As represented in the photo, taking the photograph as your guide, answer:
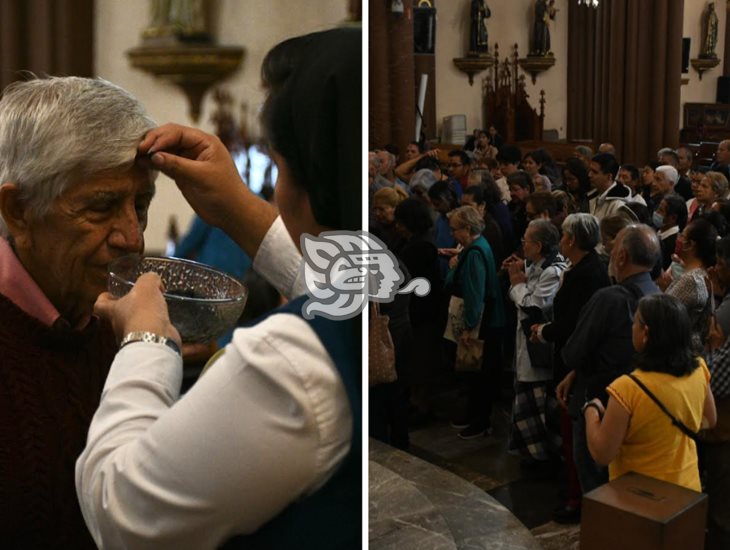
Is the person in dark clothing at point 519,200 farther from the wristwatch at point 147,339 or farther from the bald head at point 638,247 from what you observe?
the wristwatch at point 147,339

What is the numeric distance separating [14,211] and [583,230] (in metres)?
3.01

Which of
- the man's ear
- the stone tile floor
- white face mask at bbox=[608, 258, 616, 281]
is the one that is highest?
the man's ear

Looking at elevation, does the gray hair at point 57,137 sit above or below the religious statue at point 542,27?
below

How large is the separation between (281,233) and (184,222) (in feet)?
0.52

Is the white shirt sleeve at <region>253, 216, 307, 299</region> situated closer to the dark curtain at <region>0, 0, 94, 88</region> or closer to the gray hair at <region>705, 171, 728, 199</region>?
the dark curtain at <region>0, 0, 94, 88</region>

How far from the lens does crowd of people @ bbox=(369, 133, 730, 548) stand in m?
3.14

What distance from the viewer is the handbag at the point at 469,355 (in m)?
4.55

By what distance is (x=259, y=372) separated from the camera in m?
1.12

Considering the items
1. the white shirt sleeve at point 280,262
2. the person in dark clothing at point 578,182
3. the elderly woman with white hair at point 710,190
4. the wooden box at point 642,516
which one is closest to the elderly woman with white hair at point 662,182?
the elderly woman with white hair at point 710,190

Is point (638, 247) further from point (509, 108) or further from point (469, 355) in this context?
point (509, 108)

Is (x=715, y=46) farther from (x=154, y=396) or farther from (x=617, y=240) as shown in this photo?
(x=154, y=396)

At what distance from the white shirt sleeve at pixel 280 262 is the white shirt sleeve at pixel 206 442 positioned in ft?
0.24

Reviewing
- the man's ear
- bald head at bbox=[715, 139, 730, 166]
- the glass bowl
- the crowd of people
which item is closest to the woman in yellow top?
the crowd of people

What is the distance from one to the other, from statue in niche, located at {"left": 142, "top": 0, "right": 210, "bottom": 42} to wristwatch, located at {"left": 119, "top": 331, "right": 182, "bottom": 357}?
39 centimetres
